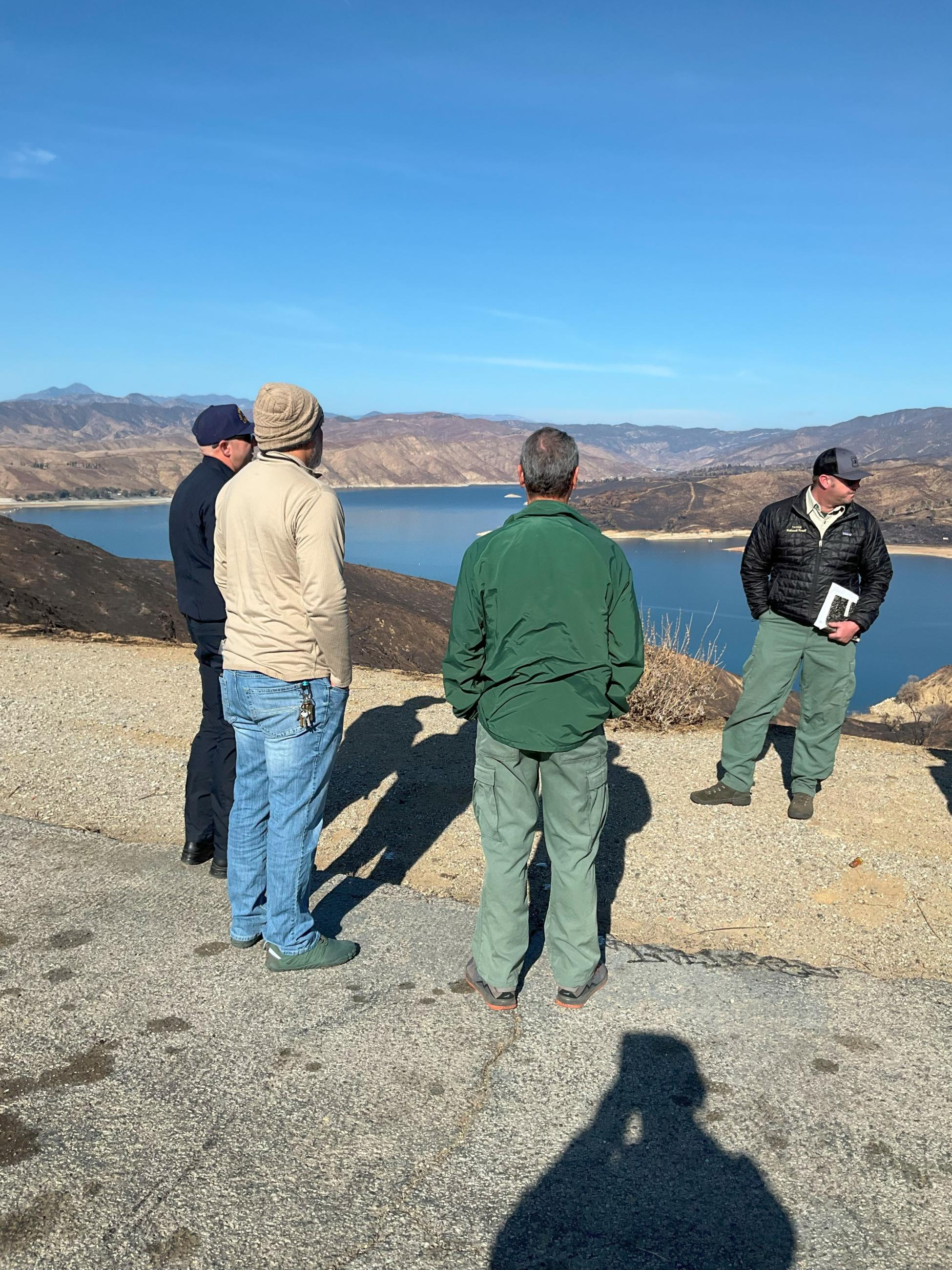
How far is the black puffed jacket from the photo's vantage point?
4.95 meters

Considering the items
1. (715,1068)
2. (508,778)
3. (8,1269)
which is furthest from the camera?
(508,778)

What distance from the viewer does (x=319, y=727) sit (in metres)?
3.07

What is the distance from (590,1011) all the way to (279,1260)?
137cm

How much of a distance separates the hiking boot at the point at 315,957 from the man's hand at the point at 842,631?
10.5 ft

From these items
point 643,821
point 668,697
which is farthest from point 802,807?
point 668,697

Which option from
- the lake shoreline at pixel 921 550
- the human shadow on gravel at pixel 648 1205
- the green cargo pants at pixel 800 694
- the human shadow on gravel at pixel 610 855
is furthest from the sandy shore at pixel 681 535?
the human shadow on gravel at pixel 648 1205

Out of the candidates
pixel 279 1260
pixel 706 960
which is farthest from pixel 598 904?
pixel 279 1260

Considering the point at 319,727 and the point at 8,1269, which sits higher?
the point at 319,727

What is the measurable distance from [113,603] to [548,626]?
13.7 meters

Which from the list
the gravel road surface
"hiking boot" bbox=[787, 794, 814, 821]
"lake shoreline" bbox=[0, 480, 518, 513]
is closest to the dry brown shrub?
"hiking boot" bbox=[787, 794, 814, 821]

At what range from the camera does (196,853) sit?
14.2ft

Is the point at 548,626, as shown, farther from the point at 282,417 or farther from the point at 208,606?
the point at 208,606

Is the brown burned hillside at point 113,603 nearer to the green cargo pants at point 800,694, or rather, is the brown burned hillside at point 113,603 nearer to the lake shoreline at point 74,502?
the green cargo pants at point 800,694

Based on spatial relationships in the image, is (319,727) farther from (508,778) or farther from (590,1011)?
(590,1011)
